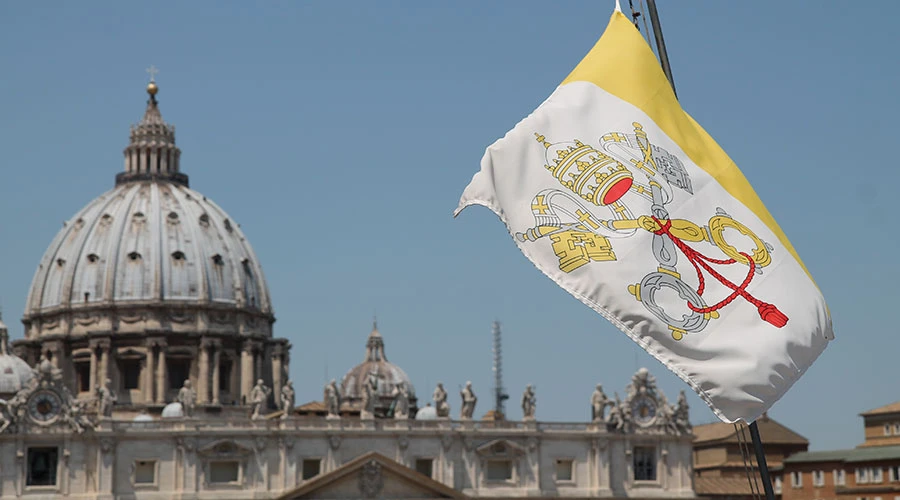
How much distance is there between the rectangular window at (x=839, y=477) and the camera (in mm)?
115938

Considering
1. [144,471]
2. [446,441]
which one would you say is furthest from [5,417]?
[446,441]

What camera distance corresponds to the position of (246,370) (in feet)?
420

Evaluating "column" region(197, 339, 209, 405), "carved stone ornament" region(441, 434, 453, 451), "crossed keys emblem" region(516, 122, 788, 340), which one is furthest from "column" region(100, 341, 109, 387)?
"crossed keys emblem" region(516, 122, 788, 340)

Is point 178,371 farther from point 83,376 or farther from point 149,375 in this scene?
point 83,376

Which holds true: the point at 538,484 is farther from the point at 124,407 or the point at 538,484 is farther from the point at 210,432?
the point at 124,407

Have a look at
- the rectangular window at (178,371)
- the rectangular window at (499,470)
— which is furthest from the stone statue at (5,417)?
the rectangular window at (499,470)

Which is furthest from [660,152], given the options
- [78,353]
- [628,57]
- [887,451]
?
[78,353]

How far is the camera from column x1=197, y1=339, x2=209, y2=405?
12276 centimetres

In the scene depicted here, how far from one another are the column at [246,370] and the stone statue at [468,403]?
26531 mm

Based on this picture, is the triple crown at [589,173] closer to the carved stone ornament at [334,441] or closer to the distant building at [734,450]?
the carved stone ornament at [334,441]

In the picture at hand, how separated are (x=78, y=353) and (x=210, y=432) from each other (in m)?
32.3

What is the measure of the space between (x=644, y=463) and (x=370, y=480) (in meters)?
19.5

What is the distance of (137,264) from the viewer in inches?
5118

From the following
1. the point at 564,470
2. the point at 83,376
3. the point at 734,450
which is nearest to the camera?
the point at 564,470
